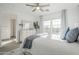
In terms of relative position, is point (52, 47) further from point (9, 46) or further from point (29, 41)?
point (9, 46)

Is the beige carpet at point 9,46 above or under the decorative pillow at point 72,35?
under

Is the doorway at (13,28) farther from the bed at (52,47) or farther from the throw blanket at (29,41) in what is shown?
the bed at (52,47)

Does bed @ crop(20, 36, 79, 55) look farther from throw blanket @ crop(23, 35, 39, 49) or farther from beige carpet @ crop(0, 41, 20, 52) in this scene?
beige carpet @ crop(0, 41, 20, 52)

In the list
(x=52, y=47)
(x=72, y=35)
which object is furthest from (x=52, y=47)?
(x=72, y=35)

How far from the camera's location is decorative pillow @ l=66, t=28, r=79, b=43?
5.44 feet

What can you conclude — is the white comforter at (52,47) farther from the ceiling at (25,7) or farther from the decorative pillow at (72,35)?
the ceiling at (25,7)

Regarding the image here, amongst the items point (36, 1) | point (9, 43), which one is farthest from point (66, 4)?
point (9, 43)

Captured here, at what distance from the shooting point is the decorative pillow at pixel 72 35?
5.44ft

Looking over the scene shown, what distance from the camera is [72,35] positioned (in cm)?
167

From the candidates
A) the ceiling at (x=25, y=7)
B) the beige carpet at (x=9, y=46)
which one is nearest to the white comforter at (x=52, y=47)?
the beige carpet at (x=9, y=46)

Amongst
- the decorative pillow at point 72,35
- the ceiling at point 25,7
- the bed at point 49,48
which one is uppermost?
the ceiling at point 25,7

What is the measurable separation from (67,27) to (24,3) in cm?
80

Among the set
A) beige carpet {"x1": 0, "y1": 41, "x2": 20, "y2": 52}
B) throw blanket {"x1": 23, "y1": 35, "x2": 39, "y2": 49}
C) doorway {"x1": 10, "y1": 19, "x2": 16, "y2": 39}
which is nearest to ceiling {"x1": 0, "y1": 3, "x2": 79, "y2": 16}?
doorway {"x1": 10, "y1": 19, "x2": 16, "y2": 39}
